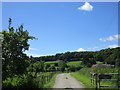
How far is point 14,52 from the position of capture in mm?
11547

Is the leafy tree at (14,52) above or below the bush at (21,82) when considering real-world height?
above

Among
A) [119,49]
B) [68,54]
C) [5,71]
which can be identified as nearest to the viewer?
[5,71]

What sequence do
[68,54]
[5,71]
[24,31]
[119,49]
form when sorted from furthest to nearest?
1. [68,54]
2. [119,49]
3. [24,31]
4. [5,71]

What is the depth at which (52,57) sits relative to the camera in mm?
139000

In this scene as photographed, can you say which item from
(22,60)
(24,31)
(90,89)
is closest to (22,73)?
(22,60)

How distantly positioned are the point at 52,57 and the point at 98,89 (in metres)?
127

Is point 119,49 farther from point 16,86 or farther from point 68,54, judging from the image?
point 68,54

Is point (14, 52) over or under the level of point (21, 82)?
over

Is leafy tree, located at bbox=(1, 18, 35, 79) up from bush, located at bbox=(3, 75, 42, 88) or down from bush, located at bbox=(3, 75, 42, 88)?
up

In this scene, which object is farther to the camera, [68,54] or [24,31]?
[68,54]

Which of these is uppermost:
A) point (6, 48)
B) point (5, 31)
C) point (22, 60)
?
point (5, 31)

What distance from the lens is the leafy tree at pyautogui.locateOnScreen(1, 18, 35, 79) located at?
11266 millimetres

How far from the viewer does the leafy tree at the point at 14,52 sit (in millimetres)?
11266

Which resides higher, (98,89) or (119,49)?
(119,49)
